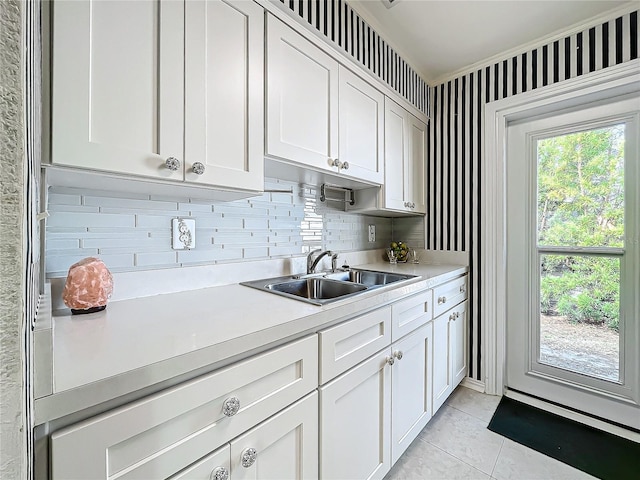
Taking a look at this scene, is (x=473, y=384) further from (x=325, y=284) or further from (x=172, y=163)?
(x=172, y=163)

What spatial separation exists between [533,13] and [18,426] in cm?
256

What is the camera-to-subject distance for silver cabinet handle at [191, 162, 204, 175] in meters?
0.94

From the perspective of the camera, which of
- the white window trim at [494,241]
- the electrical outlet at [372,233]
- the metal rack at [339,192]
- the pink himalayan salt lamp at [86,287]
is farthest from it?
the electrical outlet at [372,233]

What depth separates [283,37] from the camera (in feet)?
4.00

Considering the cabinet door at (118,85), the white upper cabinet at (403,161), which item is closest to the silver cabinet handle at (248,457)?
the cabinet door at (118,85)

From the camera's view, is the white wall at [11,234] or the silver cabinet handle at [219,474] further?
the silver cabinet handle at [219,474]

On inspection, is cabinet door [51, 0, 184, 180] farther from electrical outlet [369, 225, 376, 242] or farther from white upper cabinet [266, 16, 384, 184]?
electrical outlet [369, 225, 376, 242]

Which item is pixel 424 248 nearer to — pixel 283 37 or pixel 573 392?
pixel 573 392

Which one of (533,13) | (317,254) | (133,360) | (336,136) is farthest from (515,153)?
(133,360)

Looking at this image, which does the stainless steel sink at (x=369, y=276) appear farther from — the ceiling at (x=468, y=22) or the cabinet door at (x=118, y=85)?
the ceiling at (x=468, y=22)

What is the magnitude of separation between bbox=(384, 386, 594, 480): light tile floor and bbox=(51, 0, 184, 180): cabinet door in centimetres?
176

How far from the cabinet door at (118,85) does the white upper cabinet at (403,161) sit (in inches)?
53.8

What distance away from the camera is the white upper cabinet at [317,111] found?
47.2 inches

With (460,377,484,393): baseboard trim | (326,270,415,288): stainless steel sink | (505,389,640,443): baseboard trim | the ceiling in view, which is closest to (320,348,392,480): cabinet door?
(326,270,415,288): stainless steel sink
